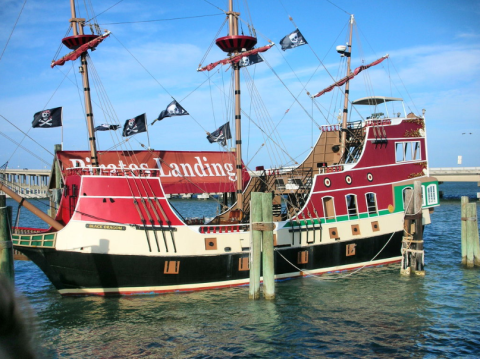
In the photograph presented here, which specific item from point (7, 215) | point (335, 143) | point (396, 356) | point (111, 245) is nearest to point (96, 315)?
point (111, 245)

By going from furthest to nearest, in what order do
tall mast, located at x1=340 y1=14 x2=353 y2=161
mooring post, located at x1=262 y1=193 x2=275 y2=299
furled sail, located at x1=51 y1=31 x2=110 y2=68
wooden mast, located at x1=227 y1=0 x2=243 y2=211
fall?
tall mast, located at x1=340 y1=14 x2=353 y2=161, wooden mast, located at x1=227 y1=0 x2=243 y2=211, furled sail, located at x1=51 y1=31 x2=110 y2=68, mooring post, located at x1=262 y1=193 x2=275 y2=299

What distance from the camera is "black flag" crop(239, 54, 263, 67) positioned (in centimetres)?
2301

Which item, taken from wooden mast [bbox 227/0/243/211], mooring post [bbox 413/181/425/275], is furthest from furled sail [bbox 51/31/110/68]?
mooring post [bbox 413/181/425/275]

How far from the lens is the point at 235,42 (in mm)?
22016

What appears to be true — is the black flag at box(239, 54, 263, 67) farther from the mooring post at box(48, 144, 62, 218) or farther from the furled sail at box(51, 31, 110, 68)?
the mooring post at box(48, 144, 62, 218)

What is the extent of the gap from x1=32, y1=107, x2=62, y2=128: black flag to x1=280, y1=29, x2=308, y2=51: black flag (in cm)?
1176

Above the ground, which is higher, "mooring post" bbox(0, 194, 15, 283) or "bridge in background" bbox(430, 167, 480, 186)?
"bridge in background" bbox(430, 167, 480, 186)

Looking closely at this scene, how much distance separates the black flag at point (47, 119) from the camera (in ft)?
63.1

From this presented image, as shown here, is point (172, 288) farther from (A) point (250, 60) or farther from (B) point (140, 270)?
(A) point (250, 60)

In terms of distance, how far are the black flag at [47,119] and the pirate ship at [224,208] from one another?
134cm

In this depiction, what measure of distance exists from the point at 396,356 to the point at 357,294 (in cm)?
595

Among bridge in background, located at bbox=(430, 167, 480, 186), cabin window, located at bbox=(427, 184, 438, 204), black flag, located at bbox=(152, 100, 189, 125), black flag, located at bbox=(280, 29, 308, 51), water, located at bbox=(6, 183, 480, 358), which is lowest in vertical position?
water, located at bbox=(6, 183, 480, 358)

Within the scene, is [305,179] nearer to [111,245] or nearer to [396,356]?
[111,245]

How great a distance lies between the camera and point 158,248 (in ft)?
57.8
